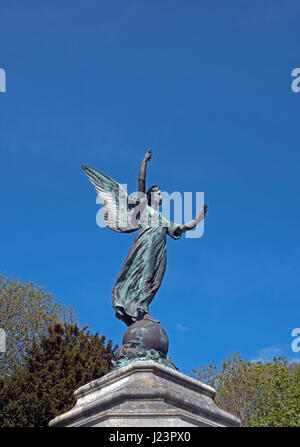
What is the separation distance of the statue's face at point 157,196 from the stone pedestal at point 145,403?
12.4 feet

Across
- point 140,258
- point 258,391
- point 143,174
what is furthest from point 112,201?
point 258,391

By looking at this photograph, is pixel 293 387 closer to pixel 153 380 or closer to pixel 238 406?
pixel 238 406

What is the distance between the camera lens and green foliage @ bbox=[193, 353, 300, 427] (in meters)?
23.9

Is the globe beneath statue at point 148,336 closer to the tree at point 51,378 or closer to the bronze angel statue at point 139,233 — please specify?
the bronze angel statue at point 139,233

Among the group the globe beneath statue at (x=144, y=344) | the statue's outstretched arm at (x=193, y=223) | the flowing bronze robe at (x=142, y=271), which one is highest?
the statue's outstretched arm at (x=193, y=223)

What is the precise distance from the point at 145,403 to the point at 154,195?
4735 mm

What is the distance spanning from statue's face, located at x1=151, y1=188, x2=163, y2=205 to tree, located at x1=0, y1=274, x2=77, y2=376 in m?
15.9

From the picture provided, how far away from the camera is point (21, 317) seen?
27.9m

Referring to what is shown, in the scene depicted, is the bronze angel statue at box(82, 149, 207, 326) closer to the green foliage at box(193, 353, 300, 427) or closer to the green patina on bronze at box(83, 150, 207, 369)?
the green patina on bronze at box(83, 150, 207, 369)

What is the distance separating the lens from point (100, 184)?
12516 millimetres

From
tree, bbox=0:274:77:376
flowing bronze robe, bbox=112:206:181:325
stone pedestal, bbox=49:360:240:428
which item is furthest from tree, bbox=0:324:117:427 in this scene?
stone pedestal, bbox=49:360:240:428

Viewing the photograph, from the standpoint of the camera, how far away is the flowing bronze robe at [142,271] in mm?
11383

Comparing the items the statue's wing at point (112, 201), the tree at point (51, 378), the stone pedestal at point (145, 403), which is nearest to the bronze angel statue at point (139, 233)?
the statue's wing at point (112, 201)

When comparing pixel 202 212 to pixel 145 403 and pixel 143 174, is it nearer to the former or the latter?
pixel 143 174
